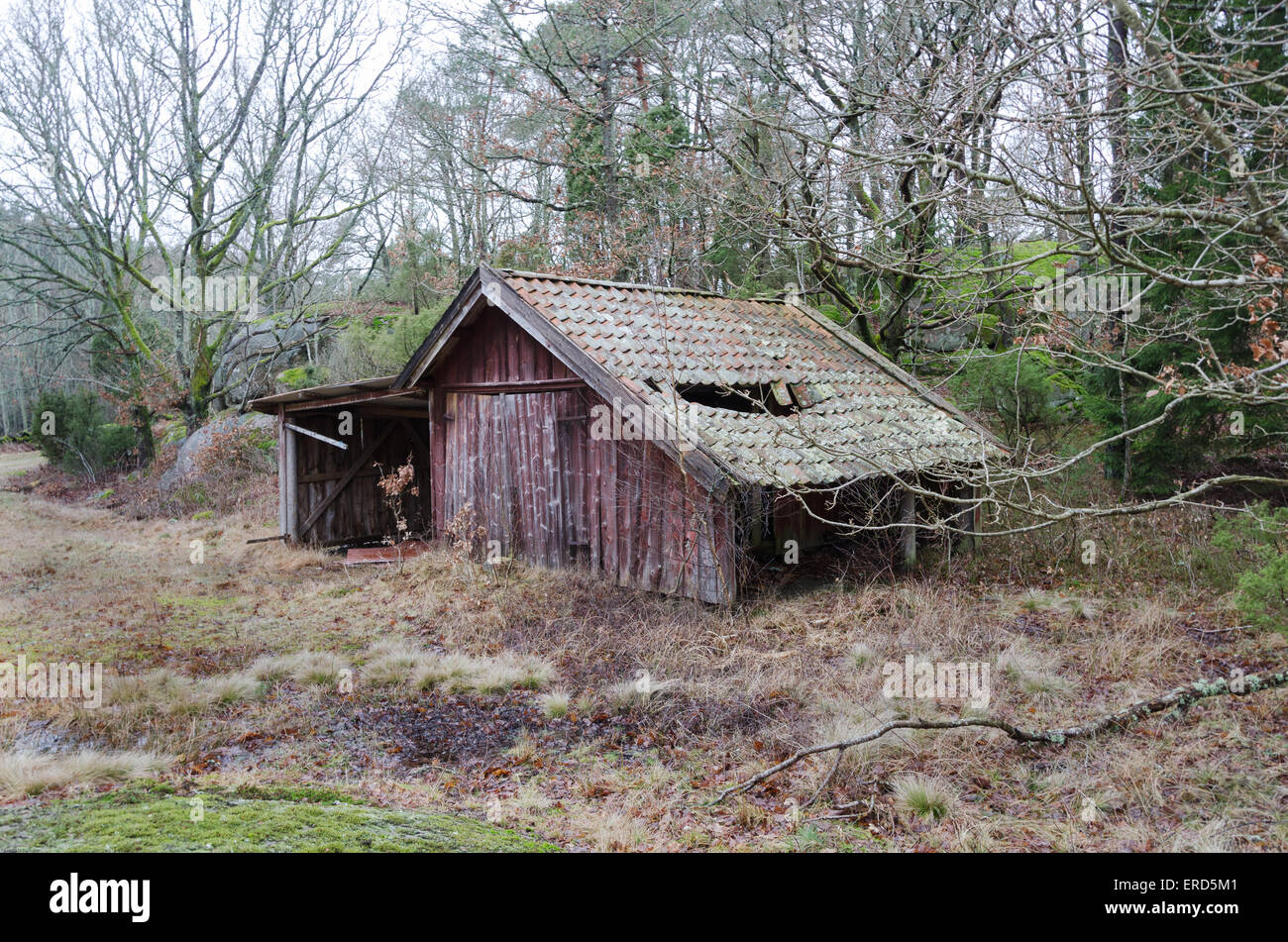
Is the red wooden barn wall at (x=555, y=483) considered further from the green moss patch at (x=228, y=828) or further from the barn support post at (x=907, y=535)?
the green moss patch at (x=228, y=828)

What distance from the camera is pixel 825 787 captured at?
A: 17.6ft

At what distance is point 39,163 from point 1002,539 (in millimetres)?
23588

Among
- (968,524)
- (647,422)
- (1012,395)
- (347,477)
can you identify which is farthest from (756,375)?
(347,477)

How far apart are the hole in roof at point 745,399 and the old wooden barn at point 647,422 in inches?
1.2

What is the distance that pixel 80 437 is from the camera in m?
25.8

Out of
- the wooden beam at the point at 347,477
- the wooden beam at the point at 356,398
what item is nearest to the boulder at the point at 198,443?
the wooden beam at the point at 347,477

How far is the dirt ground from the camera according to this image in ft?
15.8

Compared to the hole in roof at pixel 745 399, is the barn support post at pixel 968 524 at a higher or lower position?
lower

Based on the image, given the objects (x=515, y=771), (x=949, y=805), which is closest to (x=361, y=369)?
(x=515, y=771)

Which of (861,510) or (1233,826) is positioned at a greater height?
(861,510)

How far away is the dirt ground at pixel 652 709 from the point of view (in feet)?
15.8

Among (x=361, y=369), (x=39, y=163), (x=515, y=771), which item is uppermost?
(x=39, y=163)

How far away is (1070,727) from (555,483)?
23.6ft

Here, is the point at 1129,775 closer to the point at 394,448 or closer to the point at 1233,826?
the point at 1233,826
